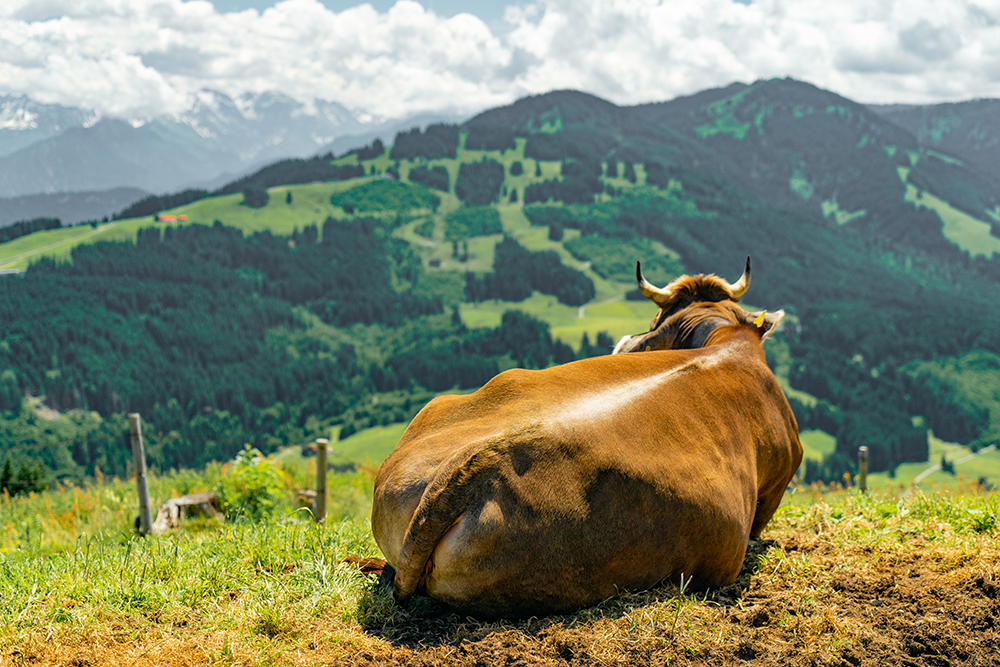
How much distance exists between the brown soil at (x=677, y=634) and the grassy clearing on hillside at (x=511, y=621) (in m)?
0.01

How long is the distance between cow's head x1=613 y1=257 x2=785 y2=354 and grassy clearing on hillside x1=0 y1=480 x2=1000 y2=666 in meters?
2.44

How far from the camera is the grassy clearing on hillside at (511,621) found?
148 inches

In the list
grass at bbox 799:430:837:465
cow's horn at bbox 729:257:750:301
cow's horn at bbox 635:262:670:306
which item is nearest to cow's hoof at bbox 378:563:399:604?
cow's horn at bbox 635:262:670:306

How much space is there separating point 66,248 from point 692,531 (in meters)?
210

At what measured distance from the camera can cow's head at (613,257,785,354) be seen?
729 cm

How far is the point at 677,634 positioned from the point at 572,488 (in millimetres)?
1075

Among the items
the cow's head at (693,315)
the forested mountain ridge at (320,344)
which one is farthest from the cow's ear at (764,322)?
the forested mountain ridge at (320,344)

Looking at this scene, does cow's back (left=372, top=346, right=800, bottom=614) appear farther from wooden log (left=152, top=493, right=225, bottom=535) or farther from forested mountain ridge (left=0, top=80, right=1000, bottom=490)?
forested mountain ridge (left=0, top=80, right=1000, bottom=490)

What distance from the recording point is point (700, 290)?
8.23m

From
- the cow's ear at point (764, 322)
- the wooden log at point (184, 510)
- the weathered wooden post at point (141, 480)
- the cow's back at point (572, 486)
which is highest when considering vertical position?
the cow's ear at point (764, 322)

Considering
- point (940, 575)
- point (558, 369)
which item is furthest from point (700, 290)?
point (940, 575)

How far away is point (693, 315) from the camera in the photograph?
7.71 meters

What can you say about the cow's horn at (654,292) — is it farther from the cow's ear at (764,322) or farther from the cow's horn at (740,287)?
the cow's ear at (764,322)

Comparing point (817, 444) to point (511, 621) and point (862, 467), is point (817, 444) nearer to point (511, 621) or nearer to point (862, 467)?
point (862, 467)
